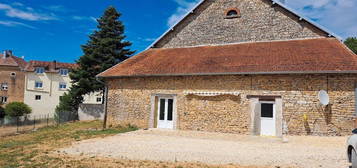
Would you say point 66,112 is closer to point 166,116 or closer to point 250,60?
point 166,116

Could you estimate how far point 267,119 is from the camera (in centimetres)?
1157

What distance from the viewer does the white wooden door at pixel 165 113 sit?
43.8ft

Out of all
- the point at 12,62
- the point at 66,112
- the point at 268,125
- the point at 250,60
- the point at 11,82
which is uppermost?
the point at 12,62

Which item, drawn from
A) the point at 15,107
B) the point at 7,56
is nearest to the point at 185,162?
the point at 15,107

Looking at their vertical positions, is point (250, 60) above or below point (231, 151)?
above

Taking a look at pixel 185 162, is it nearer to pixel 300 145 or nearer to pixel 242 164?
pixel 242 164

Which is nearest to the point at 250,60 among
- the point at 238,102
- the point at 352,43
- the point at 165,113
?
the point at 238,102

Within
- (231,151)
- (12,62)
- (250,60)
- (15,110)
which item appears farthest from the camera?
(12,62)

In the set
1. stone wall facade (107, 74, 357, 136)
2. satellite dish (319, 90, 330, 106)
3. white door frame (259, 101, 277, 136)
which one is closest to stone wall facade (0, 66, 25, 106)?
stone wall facade (107, 74, 357, 136)

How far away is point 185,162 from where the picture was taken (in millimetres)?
6590

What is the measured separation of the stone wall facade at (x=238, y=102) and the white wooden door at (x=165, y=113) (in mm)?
479

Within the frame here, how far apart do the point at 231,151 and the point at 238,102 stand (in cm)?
436

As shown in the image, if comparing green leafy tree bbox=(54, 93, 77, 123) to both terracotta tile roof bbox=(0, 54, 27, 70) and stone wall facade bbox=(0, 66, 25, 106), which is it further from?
terracotta tile roof bbox=(0, 54, 27, 70)

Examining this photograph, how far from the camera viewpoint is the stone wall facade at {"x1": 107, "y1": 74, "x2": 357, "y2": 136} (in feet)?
34.3
